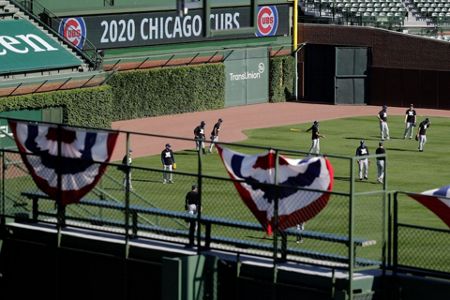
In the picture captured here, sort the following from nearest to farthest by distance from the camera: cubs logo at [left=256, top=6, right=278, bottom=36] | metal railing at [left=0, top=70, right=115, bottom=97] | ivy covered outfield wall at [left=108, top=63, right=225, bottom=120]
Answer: metal railing at [left=0, top=70, right=115, bottom=97] < ivy covered outfield wall at [left=108, top=63, right=225, bottom=120] < cubs logo at [left=256, top=6, right=278, bottom=36]

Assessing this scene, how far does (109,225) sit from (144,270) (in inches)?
79.4

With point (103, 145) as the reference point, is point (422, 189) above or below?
below

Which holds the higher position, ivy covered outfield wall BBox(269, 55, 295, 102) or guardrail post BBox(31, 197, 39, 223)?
ivy covered outfield wall BBox(269, 55, 295, 102)

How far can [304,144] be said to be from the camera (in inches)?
2205

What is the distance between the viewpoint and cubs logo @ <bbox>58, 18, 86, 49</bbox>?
5759cm

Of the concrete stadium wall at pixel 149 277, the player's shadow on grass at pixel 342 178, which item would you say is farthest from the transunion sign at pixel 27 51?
the concrete stadium wall at pixel 149 277

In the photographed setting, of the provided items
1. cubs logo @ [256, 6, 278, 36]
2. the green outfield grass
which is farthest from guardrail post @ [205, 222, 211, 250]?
cubs logo @ [256, 6, 278, 36]

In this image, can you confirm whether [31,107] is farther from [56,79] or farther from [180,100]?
[180,100]

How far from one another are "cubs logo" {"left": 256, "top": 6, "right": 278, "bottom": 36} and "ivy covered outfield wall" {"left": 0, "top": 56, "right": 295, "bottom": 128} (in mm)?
1596

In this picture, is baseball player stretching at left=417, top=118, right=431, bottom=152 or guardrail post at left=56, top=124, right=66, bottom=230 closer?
guardrail post at left=56, top=124, right=66, bottom=230

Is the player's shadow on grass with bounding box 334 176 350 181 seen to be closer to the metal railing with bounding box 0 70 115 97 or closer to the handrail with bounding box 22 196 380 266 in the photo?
the metal railing with bounding box 0 70 115 97

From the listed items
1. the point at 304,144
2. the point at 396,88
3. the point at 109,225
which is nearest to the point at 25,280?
the point at 109,225

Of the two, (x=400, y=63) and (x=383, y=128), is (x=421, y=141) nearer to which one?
(x=383, y=128)

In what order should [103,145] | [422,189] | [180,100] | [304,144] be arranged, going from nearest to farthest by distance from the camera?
[103,145] → [422,189] → [304,144] → [180,100]
